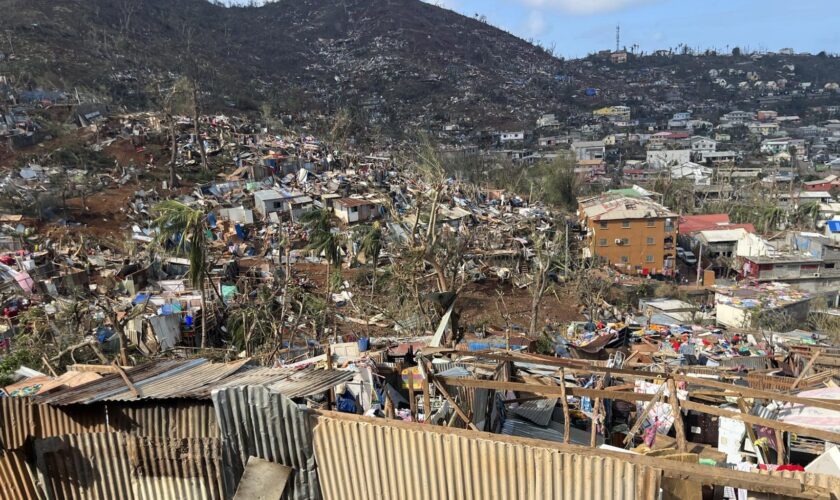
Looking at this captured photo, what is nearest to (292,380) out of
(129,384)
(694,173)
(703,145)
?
(129,384)

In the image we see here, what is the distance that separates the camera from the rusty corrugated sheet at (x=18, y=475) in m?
3.15

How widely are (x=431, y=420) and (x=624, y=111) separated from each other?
279ft

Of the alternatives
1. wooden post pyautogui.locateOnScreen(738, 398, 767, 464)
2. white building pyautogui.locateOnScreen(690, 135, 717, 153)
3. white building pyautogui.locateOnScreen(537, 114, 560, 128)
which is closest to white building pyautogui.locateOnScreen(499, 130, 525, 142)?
white building pyautogui.locateOnScreen(537, 114, 560, 128)

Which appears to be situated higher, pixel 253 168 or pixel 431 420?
pixel 253 168

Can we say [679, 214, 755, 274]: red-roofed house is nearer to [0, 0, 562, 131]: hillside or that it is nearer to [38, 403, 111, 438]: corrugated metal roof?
[38, 403, 111, 438]: corrugated metal roof

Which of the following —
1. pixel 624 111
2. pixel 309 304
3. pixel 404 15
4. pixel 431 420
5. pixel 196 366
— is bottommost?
pixel 309 304

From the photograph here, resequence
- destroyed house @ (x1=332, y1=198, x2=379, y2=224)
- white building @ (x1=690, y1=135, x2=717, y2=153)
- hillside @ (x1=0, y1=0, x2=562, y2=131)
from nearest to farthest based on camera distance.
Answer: destroyed house @ (x1=332, y1=198, x2=379, y2=224) < hillside @ (x1=0, y1=0, x2=562, y2=131) < white building @ (x1=690, y1=135, x2=717, y2=153)

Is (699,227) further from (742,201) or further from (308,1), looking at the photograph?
(308,1)

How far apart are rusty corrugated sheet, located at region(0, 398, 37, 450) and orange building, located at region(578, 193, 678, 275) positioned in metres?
22.5

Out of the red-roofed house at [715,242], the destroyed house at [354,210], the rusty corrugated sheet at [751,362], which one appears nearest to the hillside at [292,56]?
the destroyed house at [354,210]

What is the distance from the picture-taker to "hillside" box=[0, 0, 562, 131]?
41.5m

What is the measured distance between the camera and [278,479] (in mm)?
2824

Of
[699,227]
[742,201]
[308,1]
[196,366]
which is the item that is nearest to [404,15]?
[308,1]

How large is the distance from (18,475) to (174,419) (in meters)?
1.00
